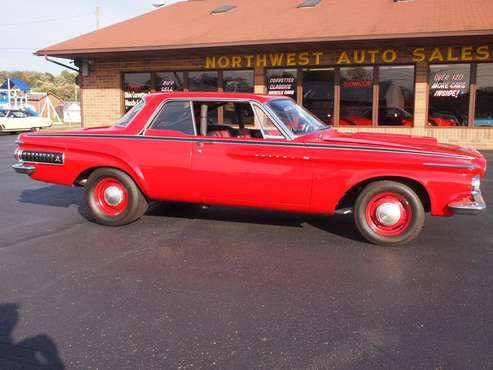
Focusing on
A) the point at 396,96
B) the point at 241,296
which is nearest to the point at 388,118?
the point at 396,96

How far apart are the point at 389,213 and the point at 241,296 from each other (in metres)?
2.04

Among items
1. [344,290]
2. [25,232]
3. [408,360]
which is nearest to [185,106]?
[25,232]

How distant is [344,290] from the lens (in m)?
4.02

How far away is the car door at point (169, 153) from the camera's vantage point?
5672 mm

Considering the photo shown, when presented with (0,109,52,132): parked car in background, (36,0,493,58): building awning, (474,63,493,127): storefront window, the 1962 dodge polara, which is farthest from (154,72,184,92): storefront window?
(0,109,52,132): parked car in background

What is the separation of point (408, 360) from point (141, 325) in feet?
5.59

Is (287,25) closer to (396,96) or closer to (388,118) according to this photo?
(396,96)

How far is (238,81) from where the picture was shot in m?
15.9

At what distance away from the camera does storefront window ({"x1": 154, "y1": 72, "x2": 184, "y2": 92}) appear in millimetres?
16478

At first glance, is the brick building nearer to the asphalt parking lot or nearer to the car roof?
the car roof

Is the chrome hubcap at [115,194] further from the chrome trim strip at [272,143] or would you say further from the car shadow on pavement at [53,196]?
the car shadow on pavement at [53,196]

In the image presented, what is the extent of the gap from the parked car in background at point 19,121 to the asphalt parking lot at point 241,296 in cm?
2223

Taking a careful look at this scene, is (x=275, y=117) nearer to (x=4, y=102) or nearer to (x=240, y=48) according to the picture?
(x=240, y=48)

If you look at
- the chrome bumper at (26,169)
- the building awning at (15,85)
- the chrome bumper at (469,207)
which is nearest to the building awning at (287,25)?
the chrome bumper at (469,207)
